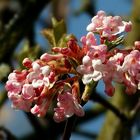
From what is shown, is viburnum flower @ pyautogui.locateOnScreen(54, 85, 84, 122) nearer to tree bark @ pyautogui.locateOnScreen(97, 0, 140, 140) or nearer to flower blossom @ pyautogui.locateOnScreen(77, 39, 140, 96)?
flower blossom @ pyautogui.locateOnScreen(77, 39, 140, 96)

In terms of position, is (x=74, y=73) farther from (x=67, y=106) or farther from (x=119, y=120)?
(x=119, y=120)

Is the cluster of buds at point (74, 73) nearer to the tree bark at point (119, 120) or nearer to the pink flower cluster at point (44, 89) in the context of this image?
the pink flower cluster at point (44, 89)

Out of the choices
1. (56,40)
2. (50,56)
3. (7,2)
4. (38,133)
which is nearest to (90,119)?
(38,133)

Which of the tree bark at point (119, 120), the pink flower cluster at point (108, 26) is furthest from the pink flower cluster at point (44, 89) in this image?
the tree bark at point (119, 120)

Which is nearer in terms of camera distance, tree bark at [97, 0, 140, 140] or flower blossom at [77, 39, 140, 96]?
flower blossom at [77, 39, 140, 96]

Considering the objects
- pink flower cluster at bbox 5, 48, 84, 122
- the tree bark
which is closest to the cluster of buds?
pink flower cluster at bbox 5, 48, 84, 122

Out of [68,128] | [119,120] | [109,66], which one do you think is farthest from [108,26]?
[119,120]

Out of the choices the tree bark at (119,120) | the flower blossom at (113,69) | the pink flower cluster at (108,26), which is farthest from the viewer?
the tree bark at (119,120)

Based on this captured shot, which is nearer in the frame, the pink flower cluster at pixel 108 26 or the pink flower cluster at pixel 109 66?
the pink flower cluster at pixel 109 66
